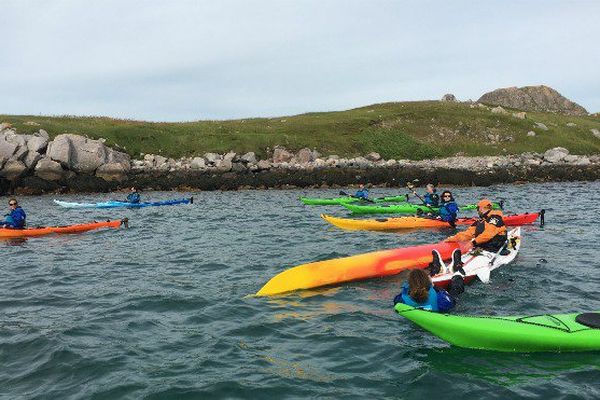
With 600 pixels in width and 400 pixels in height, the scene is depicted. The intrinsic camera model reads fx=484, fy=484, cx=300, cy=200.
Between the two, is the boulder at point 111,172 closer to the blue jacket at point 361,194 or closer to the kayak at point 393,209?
the blue jacket at point 361,194

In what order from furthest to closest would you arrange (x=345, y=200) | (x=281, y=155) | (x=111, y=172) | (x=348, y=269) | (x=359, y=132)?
(x=359, y=132) < (x=281, y=155) < (x=111, y=172) < (x=345, y=200) < (x=348, y=269)

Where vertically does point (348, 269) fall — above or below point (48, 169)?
below

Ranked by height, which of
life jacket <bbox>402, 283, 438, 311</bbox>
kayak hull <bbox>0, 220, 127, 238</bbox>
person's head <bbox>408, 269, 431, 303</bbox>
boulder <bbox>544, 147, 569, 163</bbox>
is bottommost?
kayak hull <bbox>0, 220, 127, 238</bbox>

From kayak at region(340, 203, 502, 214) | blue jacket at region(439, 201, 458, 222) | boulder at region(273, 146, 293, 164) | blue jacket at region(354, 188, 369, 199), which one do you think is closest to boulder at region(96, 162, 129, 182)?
boulder at region(273, 146, 293, 164)

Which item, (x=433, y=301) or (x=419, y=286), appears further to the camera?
(x=433, y=301)

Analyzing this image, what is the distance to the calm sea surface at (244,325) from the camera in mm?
6898

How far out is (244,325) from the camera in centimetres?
927

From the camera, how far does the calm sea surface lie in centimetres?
690

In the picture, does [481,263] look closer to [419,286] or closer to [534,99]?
[419,286]

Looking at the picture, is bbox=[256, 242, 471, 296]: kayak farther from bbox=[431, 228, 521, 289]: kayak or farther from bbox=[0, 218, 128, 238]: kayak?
bbox=[0, 218, 128, 238]: kayak

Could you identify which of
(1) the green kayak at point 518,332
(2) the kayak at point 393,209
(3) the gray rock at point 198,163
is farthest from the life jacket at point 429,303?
(3) the gray rock at point 198,163

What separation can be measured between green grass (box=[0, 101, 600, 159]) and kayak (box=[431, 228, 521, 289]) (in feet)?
128

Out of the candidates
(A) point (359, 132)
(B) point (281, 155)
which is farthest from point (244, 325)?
(A) point (359, 132)

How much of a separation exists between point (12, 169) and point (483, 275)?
38.4 meters
